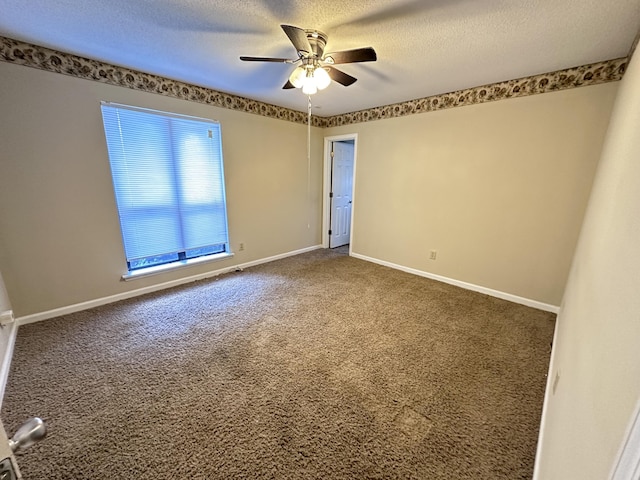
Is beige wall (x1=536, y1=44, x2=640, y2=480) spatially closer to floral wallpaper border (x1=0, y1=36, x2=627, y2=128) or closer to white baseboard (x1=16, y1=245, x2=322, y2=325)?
floral wallpaper border (x1=0, y1=36, x2=627, y2=128)

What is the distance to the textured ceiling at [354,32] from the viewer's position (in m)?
1.57

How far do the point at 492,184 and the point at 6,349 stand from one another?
15.2 feet

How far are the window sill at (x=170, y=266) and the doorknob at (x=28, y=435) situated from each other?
8.95ft

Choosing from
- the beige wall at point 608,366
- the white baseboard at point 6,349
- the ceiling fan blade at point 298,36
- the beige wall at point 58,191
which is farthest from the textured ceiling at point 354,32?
the white baseboard at point 6,349

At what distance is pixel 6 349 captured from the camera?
1925 mm

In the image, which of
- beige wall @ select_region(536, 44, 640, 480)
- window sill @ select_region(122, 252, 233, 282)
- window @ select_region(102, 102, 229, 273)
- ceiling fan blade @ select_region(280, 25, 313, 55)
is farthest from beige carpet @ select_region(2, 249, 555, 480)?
ceiling fan blade @ select_region(280, 25, 313, 55)

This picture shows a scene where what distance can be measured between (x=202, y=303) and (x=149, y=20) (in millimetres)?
2428

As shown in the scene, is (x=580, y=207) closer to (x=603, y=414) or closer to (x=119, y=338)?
(x=603, y=414)

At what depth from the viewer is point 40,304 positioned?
2424 millimetres

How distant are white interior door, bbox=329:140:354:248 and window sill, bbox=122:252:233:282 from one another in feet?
7.01

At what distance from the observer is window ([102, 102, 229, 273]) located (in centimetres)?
268

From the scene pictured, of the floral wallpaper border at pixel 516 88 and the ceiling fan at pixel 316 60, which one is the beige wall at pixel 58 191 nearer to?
the ceiling fan at pixel 316 60

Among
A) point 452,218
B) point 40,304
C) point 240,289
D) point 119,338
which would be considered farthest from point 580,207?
point 40,304

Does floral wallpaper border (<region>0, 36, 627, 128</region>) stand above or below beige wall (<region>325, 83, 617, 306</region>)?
above
